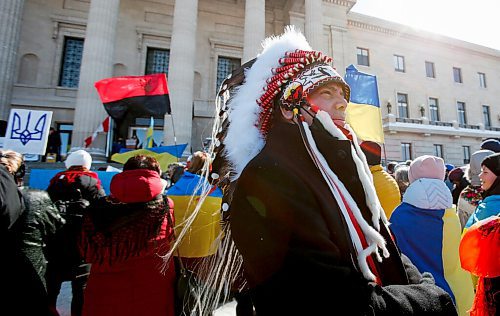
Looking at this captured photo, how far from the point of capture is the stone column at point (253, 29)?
1547cm

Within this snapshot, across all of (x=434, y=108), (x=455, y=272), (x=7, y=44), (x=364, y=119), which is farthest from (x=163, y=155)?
(x=434, y=108)

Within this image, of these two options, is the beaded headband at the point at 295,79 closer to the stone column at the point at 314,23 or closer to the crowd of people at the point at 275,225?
the crowd of people at the point at 275,225

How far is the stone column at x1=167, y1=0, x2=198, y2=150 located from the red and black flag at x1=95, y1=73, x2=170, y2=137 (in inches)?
191

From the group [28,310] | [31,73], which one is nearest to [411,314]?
[28,310]

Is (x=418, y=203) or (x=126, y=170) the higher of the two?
(x=126, y=170)

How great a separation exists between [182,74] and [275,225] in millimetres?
14344

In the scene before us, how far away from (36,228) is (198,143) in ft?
51.3

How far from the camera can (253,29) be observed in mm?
15727

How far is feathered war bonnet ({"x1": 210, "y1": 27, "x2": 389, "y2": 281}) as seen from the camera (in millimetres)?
1154

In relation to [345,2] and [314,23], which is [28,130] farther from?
[345,2]

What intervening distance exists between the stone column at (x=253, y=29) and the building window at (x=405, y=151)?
14.6 m

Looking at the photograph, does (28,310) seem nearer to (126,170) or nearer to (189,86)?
(126,170)

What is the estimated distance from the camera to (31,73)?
16.9 metres

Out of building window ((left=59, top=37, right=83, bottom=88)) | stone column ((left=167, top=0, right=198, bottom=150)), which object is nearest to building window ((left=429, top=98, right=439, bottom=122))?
stone column ((left=167, top=0, right=198, bottom=150))
